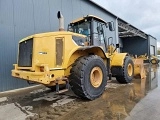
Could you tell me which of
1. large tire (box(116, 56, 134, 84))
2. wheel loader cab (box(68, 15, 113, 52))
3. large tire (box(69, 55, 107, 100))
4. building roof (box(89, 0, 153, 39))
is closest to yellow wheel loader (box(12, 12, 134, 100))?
large tire (box(69, 55, 107, 100))

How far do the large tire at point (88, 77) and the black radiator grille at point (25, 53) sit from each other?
1.32 meters

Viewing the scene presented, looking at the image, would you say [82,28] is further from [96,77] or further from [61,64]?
[61,64]

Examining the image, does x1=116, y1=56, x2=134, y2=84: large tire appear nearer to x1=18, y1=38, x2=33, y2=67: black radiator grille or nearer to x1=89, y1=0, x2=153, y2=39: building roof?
x1=18, y1=38, x2=33, y2=67: black radiator grille

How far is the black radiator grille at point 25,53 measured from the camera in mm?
5668

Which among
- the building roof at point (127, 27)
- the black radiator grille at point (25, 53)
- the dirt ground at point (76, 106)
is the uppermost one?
the building roof at point (127, 27)

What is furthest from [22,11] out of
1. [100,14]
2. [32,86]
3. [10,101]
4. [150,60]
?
[150,60]

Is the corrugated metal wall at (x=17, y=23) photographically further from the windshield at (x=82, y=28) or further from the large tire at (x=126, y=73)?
the large tire at (x=126, y=73)

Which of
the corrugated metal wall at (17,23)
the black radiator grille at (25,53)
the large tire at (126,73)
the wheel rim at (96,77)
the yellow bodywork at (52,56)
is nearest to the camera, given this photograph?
the yellow bodywork at (52,56)

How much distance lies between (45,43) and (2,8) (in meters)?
3.49

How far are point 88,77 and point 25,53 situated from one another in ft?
6.77

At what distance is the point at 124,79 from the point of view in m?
8.52

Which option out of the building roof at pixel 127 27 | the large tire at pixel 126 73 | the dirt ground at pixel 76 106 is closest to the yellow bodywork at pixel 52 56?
the dirt ground at pixel 76 106

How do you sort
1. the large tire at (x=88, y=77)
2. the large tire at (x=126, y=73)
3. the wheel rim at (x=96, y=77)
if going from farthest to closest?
the large tire at (x=126, y=73), the wheel rim at (x=96, y=77), the large tire at (x=88, y=77)

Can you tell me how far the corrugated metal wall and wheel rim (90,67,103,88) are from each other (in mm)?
3746
